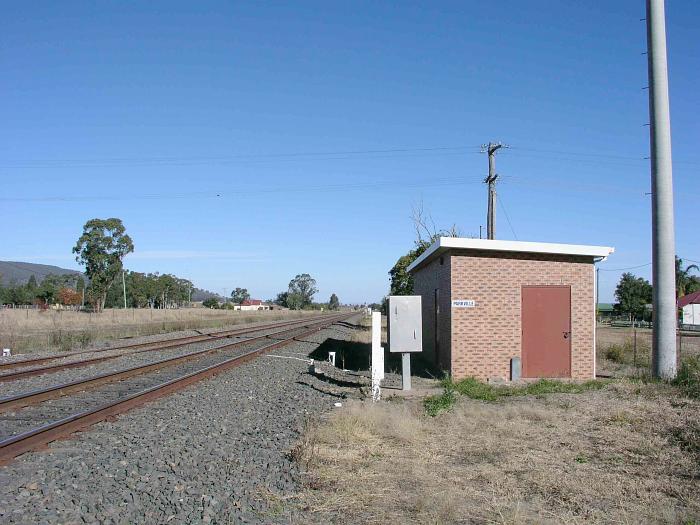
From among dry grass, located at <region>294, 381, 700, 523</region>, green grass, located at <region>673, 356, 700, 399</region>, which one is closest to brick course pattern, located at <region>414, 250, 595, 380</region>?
green grass, located at <region>673, 356, 700, 399</region>

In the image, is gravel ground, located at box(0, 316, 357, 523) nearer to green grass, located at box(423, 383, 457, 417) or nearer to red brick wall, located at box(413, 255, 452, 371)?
green grass, located at box(423, 383, 457, 417)

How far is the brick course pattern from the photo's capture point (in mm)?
15141

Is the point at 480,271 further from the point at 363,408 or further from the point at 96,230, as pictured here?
the point at 96,230

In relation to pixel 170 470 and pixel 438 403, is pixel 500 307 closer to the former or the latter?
pixel 438 403

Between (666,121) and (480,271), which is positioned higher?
(666,121)

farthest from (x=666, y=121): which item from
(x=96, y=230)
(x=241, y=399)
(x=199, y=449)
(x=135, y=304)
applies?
(x=135, y=304)

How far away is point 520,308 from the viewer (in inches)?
603

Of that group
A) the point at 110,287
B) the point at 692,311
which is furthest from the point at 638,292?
the point at 110,287

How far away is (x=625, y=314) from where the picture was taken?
86188 mm

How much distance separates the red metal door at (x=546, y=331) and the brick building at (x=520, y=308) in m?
0.02

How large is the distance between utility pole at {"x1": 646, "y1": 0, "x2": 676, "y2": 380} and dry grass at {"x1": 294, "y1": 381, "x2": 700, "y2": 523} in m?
2.80

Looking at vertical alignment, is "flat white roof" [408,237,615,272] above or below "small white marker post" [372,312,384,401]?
above

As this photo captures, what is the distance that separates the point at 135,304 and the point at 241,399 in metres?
108

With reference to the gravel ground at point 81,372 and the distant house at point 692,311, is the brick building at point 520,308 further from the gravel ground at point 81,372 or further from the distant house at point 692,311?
the distant house at point 692,311
